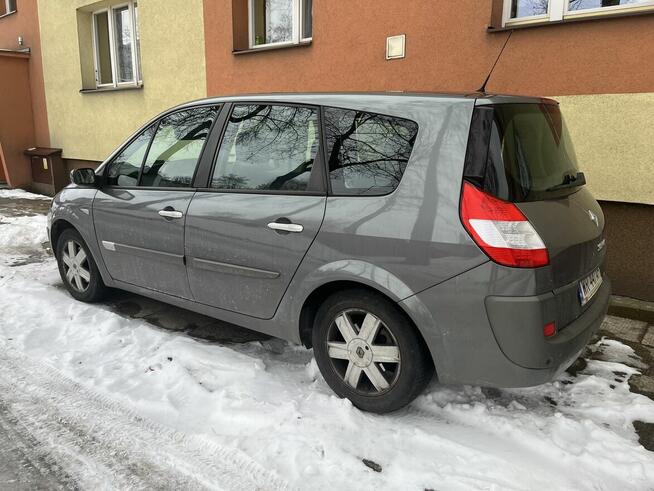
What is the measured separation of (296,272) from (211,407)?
840mm

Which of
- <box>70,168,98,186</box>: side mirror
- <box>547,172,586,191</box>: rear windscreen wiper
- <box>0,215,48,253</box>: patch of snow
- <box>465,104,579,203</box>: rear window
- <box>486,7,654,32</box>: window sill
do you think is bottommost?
<box>0,215,48,253</box>: patch of snow

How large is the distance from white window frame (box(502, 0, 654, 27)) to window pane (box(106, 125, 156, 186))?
3379 millimetres

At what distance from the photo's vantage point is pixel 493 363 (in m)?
2.34

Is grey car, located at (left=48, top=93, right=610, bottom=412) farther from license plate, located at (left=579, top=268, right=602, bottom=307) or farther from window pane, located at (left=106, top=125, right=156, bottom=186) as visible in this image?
window pane, located at (left=106, top=125, right=156, bottom=186)

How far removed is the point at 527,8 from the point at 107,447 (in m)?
4.87

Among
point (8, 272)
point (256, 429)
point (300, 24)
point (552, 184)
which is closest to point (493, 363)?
point (552, 184)

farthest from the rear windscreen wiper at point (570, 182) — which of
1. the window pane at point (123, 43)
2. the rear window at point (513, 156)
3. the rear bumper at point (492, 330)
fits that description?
the window pane at point (123, 43)

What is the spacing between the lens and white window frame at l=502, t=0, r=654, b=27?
415cm

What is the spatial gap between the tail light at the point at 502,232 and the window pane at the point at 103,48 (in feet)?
31.1

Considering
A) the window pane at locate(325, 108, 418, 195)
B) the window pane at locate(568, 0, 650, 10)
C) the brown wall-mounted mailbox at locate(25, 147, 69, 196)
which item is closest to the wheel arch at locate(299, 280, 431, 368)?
the window pane at locate(325, 108, 418, 195)

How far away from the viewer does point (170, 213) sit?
3.37m

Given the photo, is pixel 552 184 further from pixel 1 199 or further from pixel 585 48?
pixel 1 199

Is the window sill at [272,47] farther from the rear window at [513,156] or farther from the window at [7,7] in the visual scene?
the window at [7,7]

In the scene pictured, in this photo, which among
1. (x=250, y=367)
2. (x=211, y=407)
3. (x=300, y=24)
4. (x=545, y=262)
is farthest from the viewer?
(x=300, y=24)
